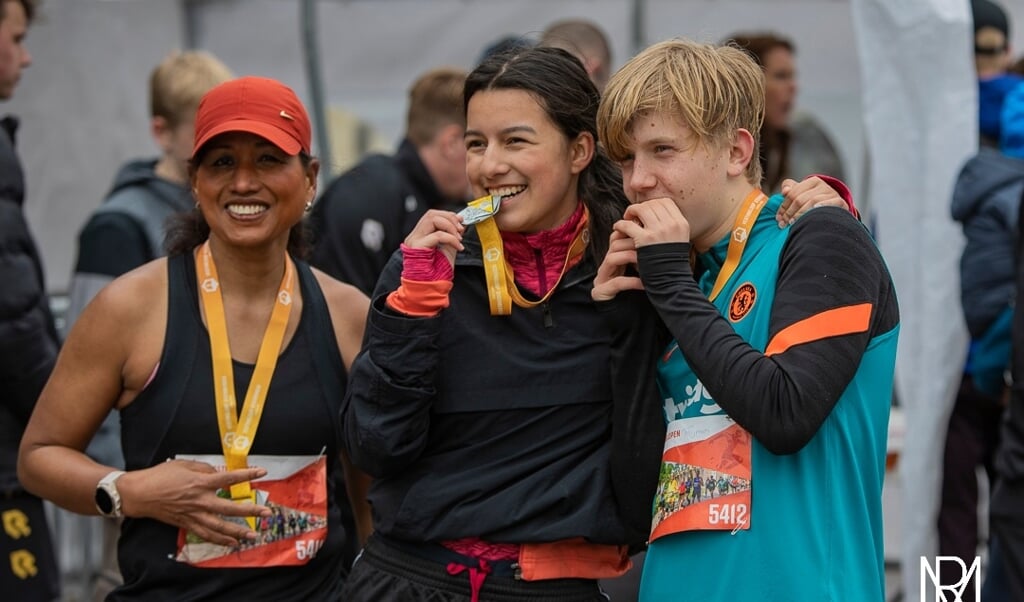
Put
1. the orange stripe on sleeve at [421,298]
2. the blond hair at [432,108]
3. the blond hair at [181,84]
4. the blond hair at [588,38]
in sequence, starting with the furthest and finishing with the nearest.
Answer: the blond hair at [588,38] < the blond hair at [432,108] < the blond hair at [181,84] < the orange stripe on sleeve at [421,298]

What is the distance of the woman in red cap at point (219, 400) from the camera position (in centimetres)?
294

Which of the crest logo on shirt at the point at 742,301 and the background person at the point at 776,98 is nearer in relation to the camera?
the crest logo on shirt at the point at 742,301

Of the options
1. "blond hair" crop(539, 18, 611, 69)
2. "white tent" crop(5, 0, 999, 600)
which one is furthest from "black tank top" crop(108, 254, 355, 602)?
"blond hair" crop(539, 18, 611, 69)

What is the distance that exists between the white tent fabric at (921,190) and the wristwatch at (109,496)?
127 inches

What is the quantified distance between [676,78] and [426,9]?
4.95 metres

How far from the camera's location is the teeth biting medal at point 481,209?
8.70 ft

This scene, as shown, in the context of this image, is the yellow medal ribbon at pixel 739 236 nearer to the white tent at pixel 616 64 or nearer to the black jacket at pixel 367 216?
the black jacket at pixel 367 216

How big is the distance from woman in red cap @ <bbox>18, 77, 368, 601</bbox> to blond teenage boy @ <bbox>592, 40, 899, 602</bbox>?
2.75 feet

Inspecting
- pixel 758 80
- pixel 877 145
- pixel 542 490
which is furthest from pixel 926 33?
pixel 542 490

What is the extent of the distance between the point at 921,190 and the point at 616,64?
2.53 m

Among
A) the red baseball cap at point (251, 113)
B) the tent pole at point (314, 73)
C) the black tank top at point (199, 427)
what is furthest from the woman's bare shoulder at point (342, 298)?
the tent pole at point (314, 73)

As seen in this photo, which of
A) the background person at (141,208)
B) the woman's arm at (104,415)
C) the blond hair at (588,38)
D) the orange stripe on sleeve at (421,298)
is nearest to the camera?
the orange stripe on sleeve at (421,298)

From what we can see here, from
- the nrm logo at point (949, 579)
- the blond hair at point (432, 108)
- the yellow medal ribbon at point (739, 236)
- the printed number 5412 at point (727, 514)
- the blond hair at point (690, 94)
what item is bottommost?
the nrm logo at point (949, 579)

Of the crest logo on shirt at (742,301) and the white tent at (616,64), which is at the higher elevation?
the white tent at (616,64)
